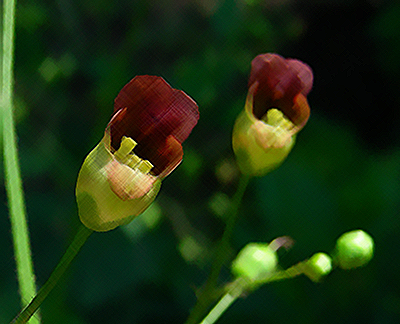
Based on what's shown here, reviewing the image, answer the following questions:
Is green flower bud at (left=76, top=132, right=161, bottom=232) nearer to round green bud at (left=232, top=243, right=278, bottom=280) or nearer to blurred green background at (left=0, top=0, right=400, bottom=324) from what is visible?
round green bud at (left=232, top=243, right=278, bottom=280)

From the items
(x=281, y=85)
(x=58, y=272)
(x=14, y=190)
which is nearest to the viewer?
(x=58, y=272)

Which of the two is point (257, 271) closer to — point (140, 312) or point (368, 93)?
point (140, 312)

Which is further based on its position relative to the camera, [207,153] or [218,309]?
[207,153]

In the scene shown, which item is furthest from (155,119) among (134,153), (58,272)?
(58,272)

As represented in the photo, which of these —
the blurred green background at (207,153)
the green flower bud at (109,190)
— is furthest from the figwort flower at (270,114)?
the blurred green background at (207,153)

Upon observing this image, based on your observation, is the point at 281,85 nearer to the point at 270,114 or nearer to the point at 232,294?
the point at 270,114

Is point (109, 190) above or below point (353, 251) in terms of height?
above

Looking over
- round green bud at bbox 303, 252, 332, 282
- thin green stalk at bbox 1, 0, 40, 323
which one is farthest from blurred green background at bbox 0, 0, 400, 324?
round green bud at bbox 303, 252, 332, 282
